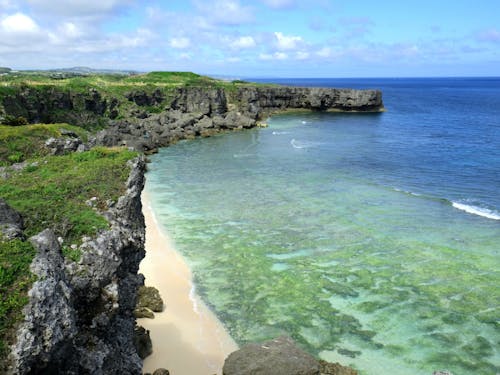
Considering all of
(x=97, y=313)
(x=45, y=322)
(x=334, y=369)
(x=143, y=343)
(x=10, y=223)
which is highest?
(x=10, y=223)

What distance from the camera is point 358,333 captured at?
2253 cm

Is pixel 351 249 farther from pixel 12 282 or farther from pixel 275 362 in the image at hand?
pixel 12 282

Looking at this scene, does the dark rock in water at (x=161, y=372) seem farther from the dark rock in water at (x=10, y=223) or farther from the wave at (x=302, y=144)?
the wave at (x=302, y=144)

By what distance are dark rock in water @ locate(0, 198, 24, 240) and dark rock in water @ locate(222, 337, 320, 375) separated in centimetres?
972

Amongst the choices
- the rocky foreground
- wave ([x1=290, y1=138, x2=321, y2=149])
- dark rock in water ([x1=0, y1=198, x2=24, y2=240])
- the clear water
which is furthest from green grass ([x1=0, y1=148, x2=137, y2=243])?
wave ([x1=290, y1=138, x2=321, y2=149])

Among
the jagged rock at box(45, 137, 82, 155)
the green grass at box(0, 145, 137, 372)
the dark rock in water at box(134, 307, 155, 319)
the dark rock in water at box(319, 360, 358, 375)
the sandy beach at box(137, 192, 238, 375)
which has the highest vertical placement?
the jagged rock at box(45, 137, 82, 155)

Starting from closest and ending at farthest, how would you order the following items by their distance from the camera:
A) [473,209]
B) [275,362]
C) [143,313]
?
[275,362] → [143,313] → [473,209]

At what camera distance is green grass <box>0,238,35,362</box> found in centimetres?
1092

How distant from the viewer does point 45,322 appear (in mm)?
11469

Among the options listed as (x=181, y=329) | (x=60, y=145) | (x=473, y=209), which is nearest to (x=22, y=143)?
(x=60, y=145)

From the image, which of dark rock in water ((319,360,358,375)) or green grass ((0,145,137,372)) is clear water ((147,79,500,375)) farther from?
green grass ((0,145,137,372))

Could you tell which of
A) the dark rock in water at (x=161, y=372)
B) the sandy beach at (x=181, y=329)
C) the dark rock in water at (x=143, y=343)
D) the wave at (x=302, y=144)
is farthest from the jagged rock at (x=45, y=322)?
the wave at (x=302, y=144)

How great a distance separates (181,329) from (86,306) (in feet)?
30.9

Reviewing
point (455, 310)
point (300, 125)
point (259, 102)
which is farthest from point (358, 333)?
point (259, 102)
